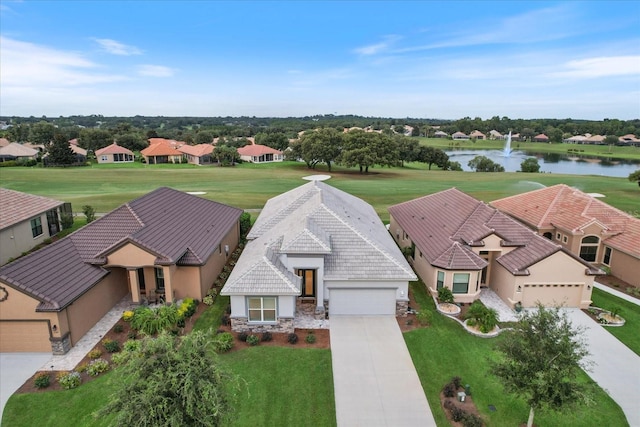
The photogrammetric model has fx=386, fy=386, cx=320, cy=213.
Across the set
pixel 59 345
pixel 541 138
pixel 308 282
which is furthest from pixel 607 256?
pixel 541 138

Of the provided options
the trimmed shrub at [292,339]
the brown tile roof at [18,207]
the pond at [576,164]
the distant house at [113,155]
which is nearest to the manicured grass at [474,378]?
the trimmed shrub at [292,339]

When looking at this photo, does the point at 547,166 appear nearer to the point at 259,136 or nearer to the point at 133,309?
the point at 259,136

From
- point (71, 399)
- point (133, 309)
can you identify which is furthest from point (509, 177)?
point (71, 399)

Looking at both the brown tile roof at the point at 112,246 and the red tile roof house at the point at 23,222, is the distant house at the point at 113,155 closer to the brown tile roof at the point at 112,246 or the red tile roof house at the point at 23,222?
the red tile roof house at the point at 23,222

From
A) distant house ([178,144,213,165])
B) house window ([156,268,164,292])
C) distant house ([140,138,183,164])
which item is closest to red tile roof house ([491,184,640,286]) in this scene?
house window ([156,268,164,292])

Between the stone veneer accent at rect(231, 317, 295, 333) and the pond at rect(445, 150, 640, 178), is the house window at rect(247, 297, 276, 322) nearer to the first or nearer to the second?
the stone veneer accent at rect(231, 317, 295, 333)

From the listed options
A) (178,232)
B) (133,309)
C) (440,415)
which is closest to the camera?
(440,415)

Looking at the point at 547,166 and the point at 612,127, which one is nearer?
the point at 547,166
